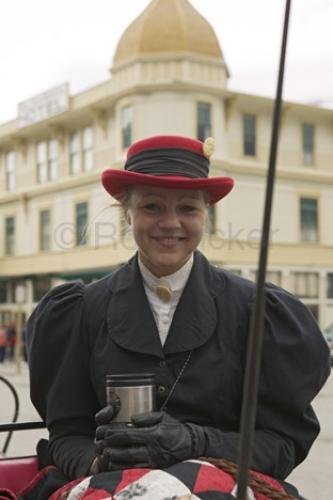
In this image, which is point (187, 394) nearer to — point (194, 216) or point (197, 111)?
point (194, 216)

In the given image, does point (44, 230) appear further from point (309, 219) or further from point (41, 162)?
point (309, 219)

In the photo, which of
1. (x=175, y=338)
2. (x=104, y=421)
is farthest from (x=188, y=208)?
(x=104, y=421)

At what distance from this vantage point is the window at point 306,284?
22250 mm

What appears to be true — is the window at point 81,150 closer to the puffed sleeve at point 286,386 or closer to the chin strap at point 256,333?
the puffed sleeve at point 286,386

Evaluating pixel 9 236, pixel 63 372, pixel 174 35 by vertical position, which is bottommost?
pixel 63 372

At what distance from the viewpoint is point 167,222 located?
1981 millimetres

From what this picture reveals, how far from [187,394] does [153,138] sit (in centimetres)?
70

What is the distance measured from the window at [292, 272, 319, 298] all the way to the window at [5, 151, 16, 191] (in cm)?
1052

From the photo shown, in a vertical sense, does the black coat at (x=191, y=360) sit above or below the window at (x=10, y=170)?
below

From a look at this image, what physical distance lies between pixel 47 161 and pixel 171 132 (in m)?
5.87

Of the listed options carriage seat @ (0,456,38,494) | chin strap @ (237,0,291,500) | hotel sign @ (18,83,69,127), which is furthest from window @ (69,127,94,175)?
chin strap @ (237,0,291,500)

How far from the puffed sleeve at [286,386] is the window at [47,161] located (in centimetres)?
2245

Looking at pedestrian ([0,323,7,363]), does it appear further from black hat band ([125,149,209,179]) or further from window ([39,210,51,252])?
black hat band ([125,149,209,179])

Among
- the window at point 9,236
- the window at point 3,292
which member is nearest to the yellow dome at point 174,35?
the window at point 9,236
